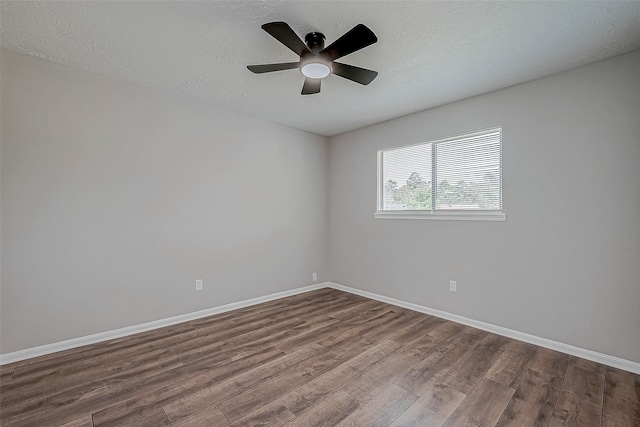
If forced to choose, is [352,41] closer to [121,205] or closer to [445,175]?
[445,175]

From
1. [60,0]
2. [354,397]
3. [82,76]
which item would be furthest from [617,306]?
[82,76]

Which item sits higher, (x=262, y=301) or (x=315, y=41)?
(x=315, y=41)

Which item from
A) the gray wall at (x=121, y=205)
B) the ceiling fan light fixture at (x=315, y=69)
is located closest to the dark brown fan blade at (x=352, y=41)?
the ceiling fan light fixture at (x=315, y=69)

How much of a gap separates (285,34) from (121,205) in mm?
2378

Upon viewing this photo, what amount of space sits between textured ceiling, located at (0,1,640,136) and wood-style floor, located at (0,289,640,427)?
2589 mm

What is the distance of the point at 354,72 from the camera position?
2178 millimetres

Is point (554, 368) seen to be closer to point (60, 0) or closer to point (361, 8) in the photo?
point (361, 8)

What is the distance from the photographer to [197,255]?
3404mm

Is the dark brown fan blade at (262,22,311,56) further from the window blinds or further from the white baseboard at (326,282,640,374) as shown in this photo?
the white baseboard at (326,282,640,374)

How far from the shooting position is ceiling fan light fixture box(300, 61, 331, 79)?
2.09 meters

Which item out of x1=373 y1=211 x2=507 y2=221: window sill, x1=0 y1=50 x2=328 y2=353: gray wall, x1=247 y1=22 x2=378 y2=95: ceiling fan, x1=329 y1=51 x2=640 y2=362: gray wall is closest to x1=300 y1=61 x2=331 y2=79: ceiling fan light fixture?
x1=247 y1=22 x2=378 y2=95: ceiling fan

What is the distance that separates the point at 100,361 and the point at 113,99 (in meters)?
2.46

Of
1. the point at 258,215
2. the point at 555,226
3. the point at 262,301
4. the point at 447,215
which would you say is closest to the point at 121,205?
the point at 258,215

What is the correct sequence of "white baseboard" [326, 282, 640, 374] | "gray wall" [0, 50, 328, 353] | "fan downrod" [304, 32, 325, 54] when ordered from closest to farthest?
"fan downrod" [304, 32, 325, 54] < "white baseboard" [326, 282, 640, 374] < "gray wall" [0, 50, 328, 353]
